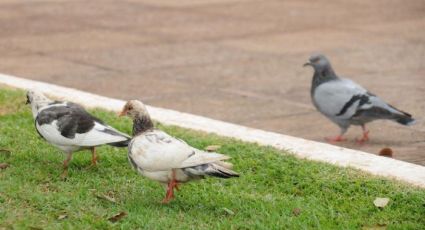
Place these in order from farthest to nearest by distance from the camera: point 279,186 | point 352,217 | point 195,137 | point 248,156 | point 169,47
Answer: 1. point 169,47
2. point 195,137
3. point 248,156
4. point 279,186
5. point 352,217

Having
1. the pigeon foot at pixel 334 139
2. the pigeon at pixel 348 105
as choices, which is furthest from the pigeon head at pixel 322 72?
the pigeon foot at pixel 334 139

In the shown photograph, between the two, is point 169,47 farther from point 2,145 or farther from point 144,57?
point 2,145

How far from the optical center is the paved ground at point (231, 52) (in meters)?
10.4

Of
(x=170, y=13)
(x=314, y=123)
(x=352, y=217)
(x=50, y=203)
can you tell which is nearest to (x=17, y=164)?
(x=50, y=203)

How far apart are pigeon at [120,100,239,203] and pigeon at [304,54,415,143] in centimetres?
292

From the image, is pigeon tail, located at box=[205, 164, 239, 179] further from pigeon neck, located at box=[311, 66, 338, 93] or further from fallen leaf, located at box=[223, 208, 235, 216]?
pigeon neck, located at box=[311, 66, 338, 93]

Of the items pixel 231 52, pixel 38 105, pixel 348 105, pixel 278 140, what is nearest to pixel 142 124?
pixel 38 105

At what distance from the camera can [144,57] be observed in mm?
13367

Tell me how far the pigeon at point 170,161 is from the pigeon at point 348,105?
2.92 m

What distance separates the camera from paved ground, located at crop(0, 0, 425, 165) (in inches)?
411

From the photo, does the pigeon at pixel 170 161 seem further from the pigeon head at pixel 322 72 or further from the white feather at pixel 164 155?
the pigeon head at pixel 322 72

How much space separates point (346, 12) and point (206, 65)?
18.7 feet

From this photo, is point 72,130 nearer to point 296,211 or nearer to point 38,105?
point 38,105

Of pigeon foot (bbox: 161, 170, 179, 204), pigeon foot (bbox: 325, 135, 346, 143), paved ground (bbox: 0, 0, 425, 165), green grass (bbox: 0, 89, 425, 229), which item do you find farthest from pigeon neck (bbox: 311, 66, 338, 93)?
pigeon foot (bbox: 161, 170, 179, 204)
